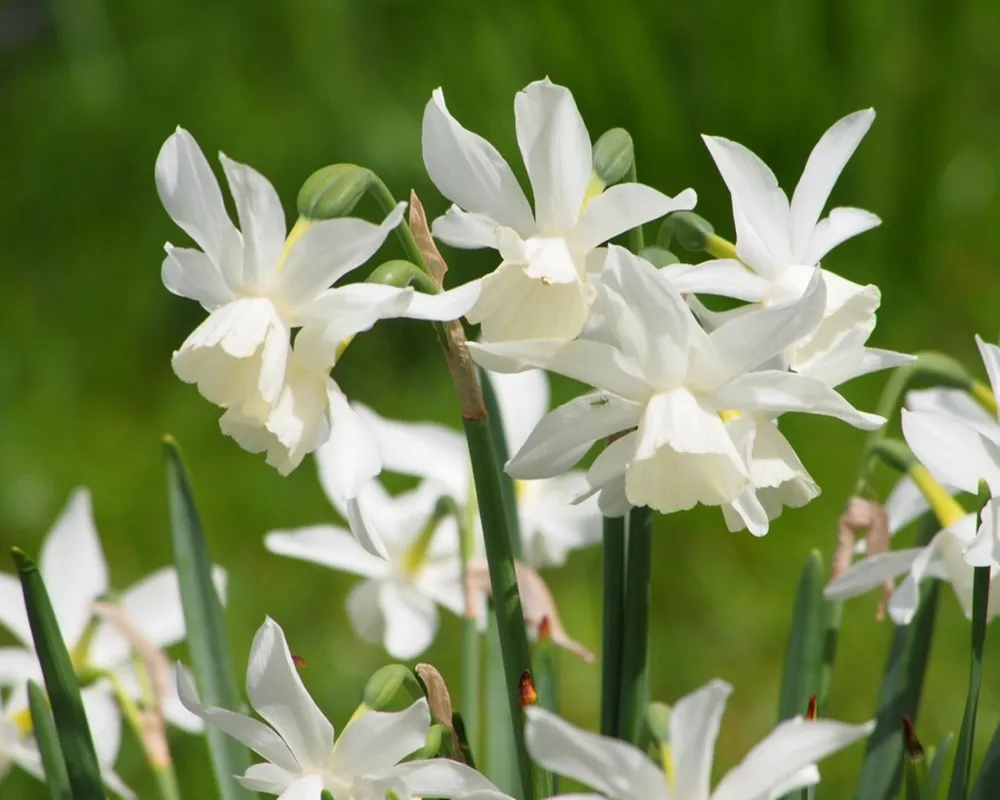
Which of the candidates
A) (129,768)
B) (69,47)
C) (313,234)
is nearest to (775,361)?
(313,234)

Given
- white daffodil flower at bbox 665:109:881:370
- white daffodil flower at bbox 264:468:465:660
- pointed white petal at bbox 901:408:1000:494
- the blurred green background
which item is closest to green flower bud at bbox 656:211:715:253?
white daffodil flower at bbox 665:109:881:370

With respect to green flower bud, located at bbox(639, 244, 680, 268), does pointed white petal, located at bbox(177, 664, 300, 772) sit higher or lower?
lower

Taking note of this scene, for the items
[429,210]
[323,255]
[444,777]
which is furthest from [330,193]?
[429,210]

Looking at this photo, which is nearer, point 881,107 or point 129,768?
point 129,768

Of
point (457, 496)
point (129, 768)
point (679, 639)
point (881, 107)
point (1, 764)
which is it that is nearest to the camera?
point (1, 764)

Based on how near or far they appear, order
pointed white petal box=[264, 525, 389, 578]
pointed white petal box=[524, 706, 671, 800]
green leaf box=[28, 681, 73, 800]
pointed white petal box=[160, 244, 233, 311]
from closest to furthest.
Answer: pointed white petal box=[524, 706, 671, 800]
pointed white petal box=[160, 244, 233, 311]
green leaf box=[28, 681, 73, 800]
pointed white petal box=[264, 525, 389, 578]

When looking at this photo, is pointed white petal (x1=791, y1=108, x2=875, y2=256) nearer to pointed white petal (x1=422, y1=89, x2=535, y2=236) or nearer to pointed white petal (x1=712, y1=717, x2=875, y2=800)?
pointed white petal (x1=422, y1=89, x2=535, y2=236)

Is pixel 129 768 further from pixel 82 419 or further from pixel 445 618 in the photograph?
pixel 82 419
